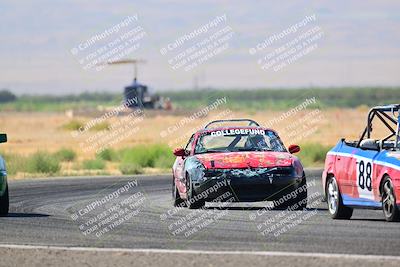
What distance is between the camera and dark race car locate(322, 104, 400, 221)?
18.2m

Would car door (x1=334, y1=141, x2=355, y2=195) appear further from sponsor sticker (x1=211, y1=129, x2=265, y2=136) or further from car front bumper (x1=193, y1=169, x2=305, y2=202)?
sponsor sticker (x1=211, y1=129, x2=265, y2=136)

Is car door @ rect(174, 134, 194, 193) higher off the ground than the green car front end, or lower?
lower

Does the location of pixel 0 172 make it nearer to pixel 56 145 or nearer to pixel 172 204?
pixel 172 204

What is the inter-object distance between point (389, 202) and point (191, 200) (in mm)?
4894

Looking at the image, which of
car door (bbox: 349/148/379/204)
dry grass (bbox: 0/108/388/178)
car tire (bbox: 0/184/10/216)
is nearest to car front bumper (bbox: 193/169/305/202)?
car door (bbox: 349/148/379/204)

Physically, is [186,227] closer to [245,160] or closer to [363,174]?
[363,174]

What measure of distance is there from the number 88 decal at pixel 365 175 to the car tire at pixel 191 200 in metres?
3.86

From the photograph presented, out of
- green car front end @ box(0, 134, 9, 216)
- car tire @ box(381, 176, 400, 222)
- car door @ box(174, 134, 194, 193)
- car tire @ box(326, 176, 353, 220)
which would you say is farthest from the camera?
car door @ box(174, 134, 194, 193)

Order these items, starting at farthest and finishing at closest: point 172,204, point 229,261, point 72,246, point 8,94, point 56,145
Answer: point 8,94
point 56,145
point 172,204
point 72,246
point 229,261

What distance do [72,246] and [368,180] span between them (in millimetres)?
4913

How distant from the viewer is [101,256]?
1453 cm

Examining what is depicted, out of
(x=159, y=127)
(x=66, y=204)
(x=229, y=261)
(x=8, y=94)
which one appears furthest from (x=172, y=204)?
(x=8, y=94)

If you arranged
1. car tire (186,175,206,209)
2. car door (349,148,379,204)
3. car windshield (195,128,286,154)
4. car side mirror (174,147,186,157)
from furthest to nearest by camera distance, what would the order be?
car side mirror (174,147,186,157) < car windshield (195,128,286,154) < car tire (186,175,206,209) < car door (349,148,379,204)

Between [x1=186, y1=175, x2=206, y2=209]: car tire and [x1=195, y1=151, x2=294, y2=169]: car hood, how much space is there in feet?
1.36
